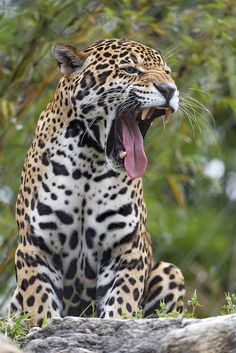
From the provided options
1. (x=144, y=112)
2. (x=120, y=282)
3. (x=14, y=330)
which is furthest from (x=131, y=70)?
(x=14, y=330)

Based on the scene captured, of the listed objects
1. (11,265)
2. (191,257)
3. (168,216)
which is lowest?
(191,257)

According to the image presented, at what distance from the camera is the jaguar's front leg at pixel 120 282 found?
9258 mm

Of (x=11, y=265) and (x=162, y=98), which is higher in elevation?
(x=162, y=98)

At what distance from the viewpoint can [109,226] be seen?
935 centimetres

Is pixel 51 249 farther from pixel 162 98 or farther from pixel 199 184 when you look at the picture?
pixel 199 184

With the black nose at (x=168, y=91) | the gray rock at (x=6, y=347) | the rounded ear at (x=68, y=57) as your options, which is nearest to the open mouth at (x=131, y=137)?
the black nose at (x=168, y=91)

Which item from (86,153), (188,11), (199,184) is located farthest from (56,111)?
(199,184)

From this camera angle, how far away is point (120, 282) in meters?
9.31

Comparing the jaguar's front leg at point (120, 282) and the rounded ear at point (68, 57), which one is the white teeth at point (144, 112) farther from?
the jaguar's front leg at point (120, 282)

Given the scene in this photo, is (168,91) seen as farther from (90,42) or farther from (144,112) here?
(90,42)

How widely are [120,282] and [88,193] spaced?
622 millimetres

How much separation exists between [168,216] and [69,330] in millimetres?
10812

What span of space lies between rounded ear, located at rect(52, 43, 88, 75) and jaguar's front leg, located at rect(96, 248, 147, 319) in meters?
1.25

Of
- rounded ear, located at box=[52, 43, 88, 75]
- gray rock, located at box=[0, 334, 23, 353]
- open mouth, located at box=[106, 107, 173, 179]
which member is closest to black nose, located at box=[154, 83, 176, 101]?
open mouth, located at box=[106, 107, 173, 179]
